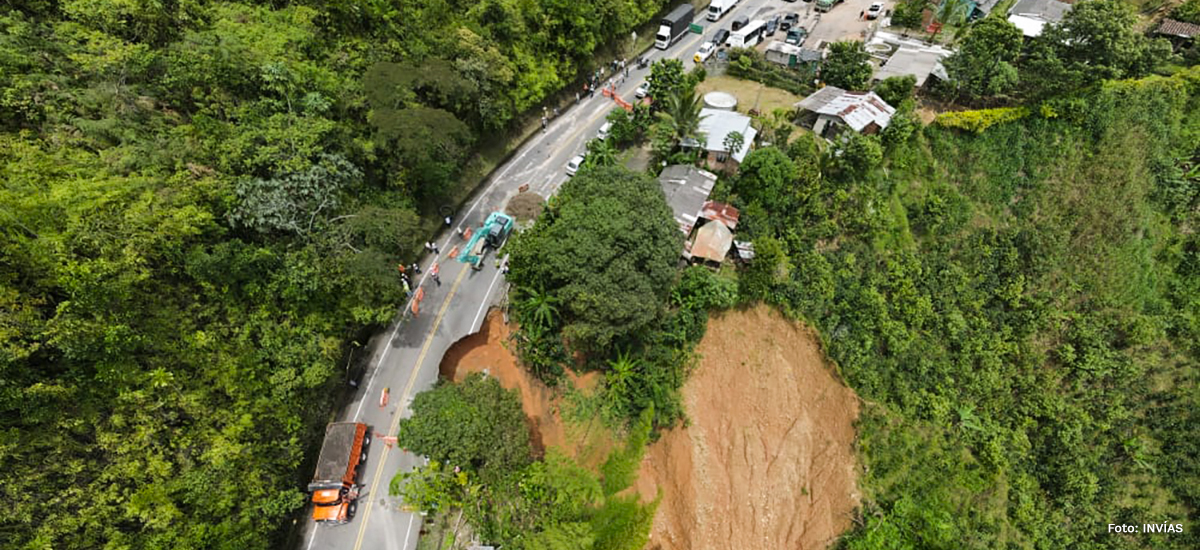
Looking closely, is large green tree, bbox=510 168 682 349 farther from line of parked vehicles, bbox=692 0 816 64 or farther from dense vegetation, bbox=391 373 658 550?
line of parked vehicles, bbox=692 0 816 64

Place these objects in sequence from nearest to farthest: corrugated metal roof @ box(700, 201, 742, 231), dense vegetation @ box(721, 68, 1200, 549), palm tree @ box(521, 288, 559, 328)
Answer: palm tree @ box(521, 288, 559, 328) → dense vegetation @ box(721, 68, 1200, 549) → corrugated metal roof @ box(700, 201, 742, 231)

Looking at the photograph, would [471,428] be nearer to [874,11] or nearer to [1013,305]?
[1013,305]

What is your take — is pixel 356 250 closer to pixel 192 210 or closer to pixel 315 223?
pixel 315 223

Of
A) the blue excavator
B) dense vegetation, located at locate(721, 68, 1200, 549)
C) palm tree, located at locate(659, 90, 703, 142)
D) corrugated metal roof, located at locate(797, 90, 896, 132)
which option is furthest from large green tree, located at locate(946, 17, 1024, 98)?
the blue excavator

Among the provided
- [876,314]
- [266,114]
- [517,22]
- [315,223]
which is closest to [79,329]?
[315,223]

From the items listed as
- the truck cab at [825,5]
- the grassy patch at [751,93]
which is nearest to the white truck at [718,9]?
the truck cab at [825,5]

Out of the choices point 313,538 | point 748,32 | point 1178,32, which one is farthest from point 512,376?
point 1178,32
